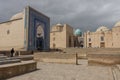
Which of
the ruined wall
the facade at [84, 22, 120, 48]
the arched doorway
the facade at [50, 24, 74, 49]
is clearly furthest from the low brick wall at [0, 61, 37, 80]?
the facade at [84, 22, 120, 48]

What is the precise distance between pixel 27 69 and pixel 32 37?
17.4 metres

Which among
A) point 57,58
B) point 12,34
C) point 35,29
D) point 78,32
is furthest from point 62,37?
point 57,58

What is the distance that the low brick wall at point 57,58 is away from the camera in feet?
47.8

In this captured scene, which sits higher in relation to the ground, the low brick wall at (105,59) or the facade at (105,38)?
the facade at (105,38)

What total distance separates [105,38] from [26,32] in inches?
1105

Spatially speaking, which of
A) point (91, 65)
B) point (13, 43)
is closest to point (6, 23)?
point (13, 43)

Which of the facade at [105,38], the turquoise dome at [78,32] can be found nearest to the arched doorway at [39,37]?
the facade at [105,38]

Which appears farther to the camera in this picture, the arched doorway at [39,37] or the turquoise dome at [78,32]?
the turquoise dome at [78,32]

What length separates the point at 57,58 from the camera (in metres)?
15.3

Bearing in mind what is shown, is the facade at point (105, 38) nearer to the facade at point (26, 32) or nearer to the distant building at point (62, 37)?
the distant building at point (62, 37)

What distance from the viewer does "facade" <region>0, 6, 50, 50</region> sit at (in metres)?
25.8

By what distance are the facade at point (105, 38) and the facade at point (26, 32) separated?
20156 millimetres

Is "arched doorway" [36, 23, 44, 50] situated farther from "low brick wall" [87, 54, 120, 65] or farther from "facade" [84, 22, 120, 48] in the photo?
"facade" [84, 22, 120, 48]

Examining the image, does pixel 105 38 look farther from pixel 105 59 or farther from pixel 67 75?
pixel 67 75
